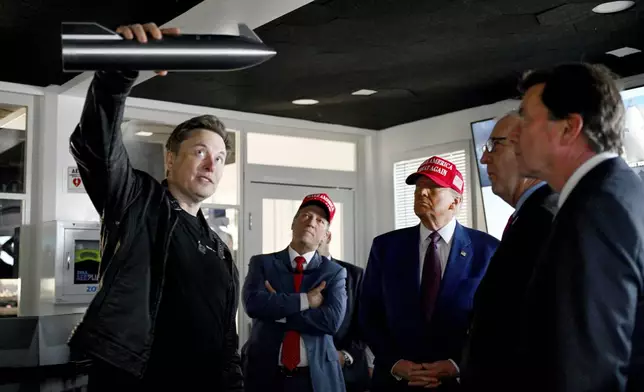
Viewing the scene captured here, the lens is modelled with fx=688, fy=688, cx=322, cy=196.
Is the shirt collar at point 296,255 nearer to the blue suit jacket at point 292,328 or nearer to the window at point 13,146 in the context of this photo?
the blue suit jacket at point 292,328

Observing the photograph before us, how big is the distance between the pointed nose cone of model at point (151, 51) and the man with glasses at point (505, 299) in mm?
704

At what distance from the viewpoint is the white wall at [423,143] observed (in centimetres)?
535

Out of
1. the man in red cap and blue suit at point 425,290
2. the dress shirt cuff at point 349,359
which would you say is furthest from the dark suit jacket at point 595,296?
the dress shirt cuff at point 349,359

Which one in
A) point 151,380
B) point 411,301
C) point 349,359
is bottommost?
point 349,359

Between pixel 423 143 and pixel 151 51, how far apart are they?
4.87m

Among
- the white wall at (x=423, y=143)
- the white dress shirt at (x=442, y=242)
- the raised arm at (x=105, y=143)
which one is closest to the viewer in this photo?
the raised arm at (x=105, y=143)

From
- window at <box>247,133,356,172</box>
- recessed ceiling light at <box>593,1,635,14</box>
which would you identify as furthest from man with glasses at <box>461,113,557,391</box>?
window at <box>247,133,356,172</box>

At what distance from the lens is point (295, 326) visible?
2.82 metres

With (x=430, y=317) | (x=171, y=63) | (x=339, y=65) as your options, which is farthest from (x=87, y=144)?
(x=339, y=65)

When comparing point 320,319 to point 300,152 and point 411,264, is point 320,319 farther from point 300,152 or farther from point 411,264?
point 300,152

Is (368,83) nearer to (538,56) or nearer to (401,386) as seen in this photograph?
(538,56)

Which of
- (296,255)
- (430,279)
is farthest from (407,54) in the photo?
(430,279)

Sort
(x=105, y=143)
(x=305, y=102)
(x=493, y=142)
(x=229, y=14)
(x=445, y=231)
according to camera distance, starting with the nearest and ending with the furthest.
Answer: (x=105, y=143), (x=493, y=142), (x=445, y=231), (x=229, y=14), (x=305, y=102)

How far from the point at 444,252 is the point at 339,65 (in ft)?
6.69
